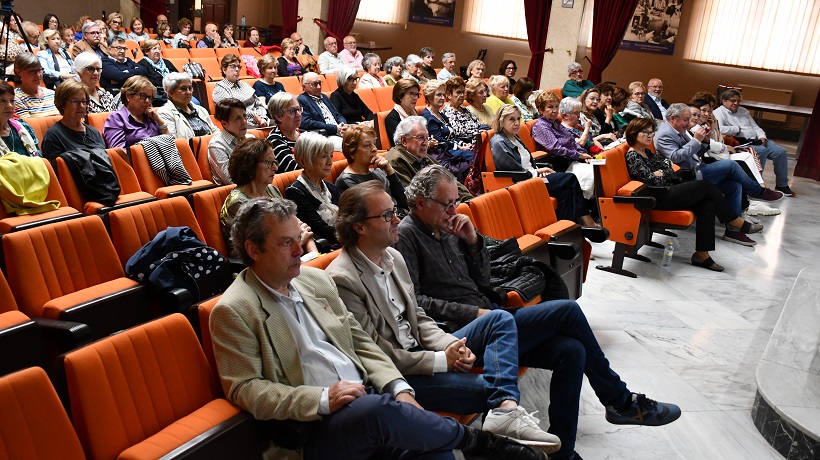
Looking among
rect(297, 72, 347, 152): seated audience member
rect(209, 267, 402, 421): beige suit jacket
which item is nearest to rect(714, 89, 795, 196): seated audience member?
rect(297, 72, 347, 152): seated audience member

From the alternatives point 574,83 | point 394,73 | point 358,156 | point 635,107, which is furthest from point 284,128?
point 574,83

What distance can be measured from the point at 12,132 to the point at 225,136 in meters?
1.21

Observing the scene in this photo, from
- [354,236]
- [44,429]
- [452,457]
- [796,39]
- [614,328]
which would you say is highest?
[796,39]

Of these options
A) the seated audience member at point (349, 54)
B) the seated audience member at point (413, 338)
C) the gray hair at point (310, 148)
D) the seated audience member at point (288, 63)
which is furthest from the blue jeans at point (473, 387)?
the seated audience member at point (349, 54)

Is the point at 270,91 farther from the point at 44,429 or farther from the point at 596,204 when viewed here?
the point at 44,429

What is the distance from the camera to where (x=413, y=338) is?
9.15ft

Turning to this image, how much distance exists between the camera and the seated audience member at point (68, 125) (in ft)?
14.4

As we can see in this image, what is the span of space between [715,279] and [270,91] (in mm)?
4550

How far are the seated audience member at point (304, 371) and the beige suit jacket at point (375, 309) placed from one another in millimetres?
156

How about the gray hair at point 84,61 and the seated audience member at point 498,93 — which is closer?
the gray hair at point 84,61

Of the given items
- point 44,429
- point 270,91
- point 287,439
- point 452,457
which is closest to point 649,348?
point 452,457

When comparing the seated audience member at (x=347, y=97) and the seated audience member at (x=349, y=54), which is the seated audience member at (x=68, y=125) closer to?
the seated audience member at (x=347, y=97)

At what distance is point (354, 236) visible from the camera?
2.72m

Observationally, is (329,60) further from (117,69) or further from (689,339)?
(689,339)
